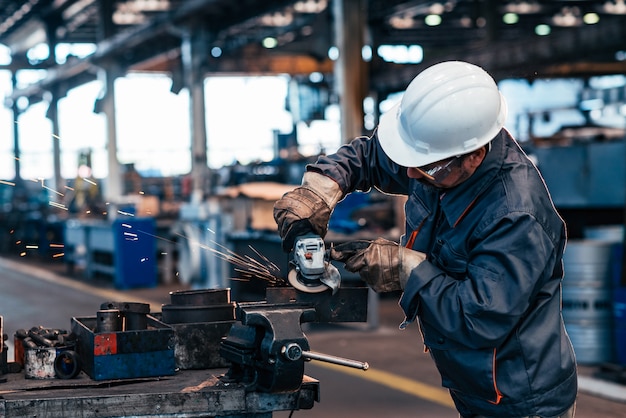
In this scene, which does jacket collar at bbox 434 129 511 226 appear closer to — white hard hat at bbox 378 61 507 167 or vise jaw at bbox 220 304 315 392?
white hard hat at bbox 378 61 507 167

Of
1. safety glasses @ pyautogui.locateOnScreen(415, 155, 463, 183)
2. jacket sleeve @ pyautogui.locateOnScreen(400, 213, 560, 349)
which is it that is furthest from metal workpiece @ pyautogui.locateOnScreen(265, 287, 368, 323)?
safety glasses @ pyautogui.locateOnScreen(415, 155, 463, 183)

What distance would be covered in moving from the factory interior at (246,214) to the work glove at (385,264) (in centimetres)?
16

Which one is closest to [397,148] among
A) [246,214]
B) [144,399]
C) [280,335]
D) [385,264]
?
[385,264]

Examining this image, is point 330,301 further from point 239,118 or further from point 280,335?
point 239,118

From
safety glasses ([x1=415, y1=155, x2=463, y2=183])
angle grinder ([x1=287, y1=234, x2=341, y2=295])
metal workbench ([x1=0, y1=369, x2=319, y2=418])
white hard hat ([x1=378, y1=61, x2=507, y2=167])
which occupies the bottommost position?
metal workbench ([x1=0, y1=369, x2=319, y2=418])

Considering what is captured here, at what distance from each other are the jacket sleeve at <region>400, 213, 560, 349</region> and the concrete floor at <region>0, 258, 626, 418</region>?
159cm

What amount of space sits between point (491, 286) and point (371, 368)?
4.11 meters

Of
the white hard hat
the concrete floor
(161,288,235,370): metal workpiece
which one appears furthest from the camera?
the concrete floor

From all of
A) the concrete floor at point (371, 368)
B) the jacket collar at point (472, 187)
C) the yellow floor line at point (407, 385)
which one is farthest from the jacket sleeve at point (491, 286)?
the yellow floor line at point (407, 385)

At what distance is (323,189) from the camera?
247cm

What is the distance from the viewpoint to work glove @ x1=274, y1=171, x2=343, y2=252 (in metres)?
2.28

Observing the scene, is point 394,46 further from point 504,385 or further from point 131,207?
point 504,385

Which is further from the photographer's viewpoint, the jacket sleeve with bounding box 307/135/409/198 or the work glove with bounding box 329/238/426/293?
the jacket sleeve with bounding box 307/135/409/198

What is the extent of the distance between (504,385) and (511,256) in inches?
13.7
